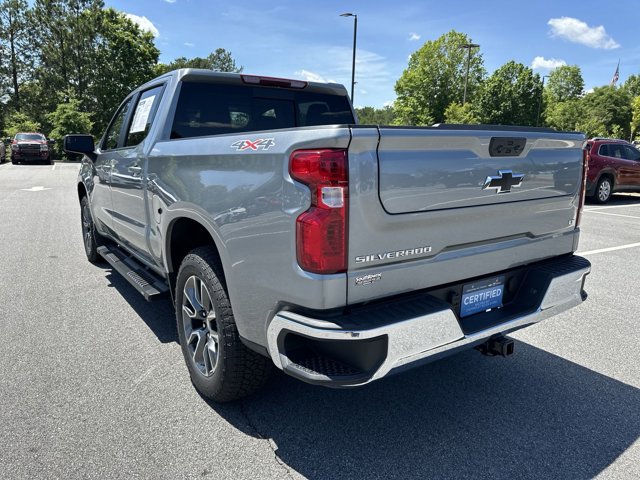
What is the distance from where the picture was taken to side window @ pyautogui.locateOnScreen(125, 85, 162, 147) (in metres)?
3.74

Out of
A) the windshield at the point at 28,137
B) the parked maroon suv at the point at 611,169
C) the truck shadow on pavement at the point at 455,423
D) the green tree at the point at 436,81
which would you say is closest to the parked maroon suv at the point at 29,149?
the windshield at the point at 28,137

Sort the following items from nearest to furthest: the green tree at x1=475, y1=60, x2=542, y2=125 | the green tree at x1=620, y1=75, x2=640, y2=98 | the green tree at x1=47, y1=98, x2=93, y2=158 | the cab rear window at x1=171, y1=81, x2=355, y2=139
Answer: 1. the cab rear window at x1=171, y1=81, x2=355, y2=139
2. the green tree at x1=47, y1=98, x2=93, y2=158
3. the green tree at x1=475, y1=60, x2=542, y2=125
4. the green tree at x1=620, y1=75, x2=640, y2=98

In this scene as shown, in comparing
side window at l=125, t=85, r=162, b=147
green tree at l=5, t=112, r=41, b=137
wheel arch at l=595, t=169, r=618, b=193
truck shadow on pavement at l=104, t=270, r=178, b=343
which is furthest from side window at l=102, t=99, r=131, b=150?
green tree at l=5, t=112, r=41, b=137

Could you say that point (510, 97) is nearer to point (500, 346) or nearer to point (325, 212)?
point (500, 346)

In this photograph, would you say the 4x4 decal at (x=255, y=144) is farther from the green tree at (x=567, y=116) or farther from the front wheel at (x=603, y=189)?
the green tree at (x=567, y=116)

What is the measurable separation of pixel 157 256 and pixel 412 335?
7.15 feet

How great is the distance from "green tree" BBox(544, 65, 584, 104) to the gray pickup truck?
99.4m

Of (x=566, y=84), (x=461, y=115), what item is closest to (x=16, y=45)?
(x=461, y=115)

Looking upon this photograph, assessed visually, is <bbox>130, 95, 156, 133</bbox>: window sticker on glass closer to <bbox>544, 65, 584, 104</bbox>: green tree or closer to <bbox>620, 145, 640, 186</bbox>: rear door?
<bbox>620, 145, 640, 186</bbox>: rear door

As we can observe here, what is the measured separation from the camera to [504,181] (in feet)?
8.21

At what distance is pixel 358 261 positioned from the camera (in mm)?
2018

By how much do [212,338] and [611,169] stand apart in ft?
45.9

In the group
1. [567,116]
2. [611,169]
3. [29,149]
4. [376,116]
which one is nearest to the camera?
[611,169]

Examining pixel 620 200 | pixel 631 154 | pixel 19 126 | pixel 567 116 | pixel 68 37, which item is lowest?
pixel 620 200
